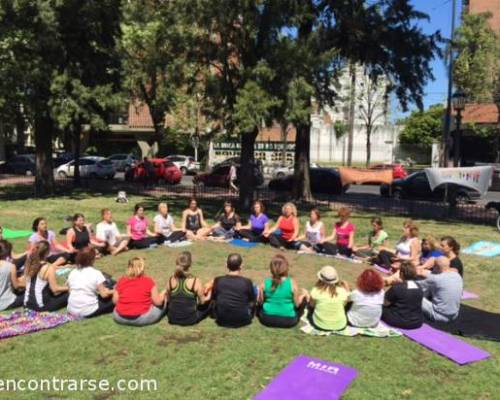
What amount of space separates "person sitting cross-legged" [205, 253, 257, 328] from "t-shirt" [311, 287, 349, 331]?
2.85 ft

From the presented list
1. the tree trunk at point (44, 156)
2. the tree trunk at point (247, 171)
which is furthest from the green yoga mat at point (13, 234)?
the tree trunk at point (44, 156)

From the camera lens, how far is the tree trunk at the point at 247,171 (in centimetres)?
1792

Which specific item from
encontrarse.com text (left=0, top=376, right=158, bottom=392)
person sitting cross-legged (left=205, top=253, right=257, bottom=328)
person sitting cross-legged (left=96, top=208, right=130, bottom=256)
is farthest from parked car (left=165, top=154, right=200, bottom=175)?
encontrarse.com text (left=0, top=376, right=158, bottom=392)

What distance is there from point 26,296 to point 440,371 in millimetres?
5318

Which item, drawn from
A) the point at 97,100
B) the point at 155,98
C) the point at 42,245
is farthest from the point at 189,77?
the point at 155,98

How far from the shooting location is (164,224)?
12.5 m

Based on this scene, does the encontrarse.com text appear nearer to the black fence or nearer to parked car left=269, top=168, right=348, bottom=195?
the black fence

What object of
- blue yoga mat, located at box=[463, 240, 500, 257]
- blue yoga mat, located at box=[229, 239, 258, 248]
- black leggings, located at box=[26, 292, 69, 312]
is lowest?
blue yoga mat, located at box=[463, 240, 500, 257]

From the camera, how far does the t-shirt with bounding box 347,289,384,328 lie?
6.82 meters

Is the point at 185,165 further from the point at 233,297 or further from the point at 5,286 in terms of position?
the point at 233,297

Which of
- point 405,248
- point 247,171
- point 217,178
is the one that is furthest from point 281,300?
point 217,178

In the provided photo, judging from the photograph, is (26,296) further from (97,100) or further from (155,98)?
(155,98)

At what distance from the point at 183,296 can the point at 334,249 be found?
17.8ft

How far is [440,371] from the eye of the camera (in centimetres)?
579
